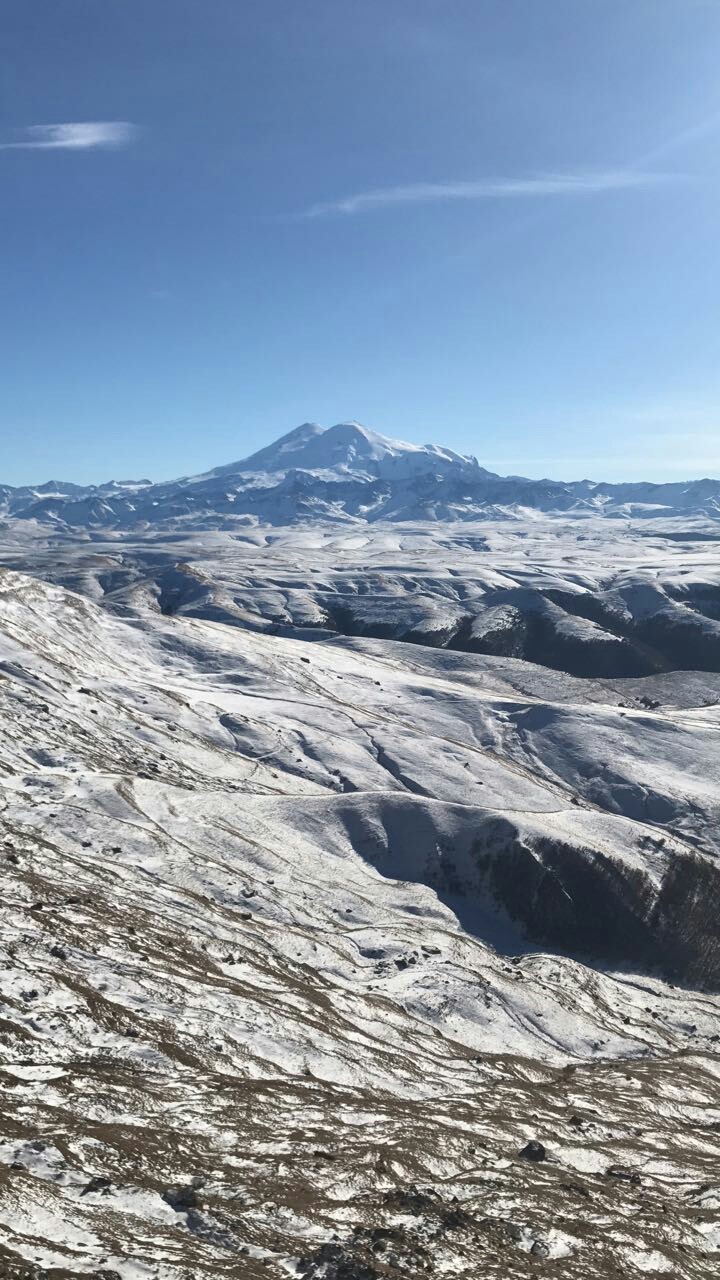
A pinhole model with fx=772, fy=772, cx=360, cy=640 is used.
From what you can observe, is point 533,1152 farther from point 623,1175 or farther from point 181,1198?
point 181,1198

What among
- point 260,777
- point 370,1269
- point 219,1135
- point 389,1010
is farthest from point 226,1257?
point 260,777

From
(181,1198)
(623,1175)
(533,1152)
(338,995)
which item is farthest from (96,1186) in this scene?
(338,995)

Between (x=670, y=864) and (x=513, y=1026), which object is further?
(x=670, y=864)

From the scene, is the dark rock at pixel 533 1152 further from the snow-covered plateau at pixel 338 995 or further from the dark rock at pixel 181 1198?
the dark rock at pixel 181 1198

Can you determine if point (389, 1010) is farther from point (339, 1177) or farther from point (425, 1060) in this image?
point (339, 1177)

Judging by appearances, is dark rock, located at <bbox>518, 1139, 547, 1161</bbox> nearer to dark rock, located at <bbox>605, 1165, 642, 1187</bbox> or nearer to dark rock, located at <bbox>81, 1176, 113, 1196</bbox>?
dark rock, located at <bbox>605, 1165, 642, 1187</bbox>

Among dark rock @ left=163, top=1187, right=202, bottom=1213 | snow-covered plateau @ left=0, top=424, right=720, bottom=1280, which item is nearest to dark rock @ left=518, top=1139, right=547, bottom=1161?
snow-covered plateau @ left=0, top=424, right=720, bottom=1280

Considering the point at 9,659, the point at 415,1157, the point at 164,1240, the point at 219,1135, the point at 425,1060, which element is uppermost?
the point at 9,659

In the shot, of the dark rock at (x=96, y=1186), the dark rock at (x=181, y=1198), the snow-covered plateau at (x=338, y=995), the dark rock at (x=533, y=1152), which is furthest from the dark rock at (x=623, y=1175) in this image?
the dark rock at (x=96, y=1186)
